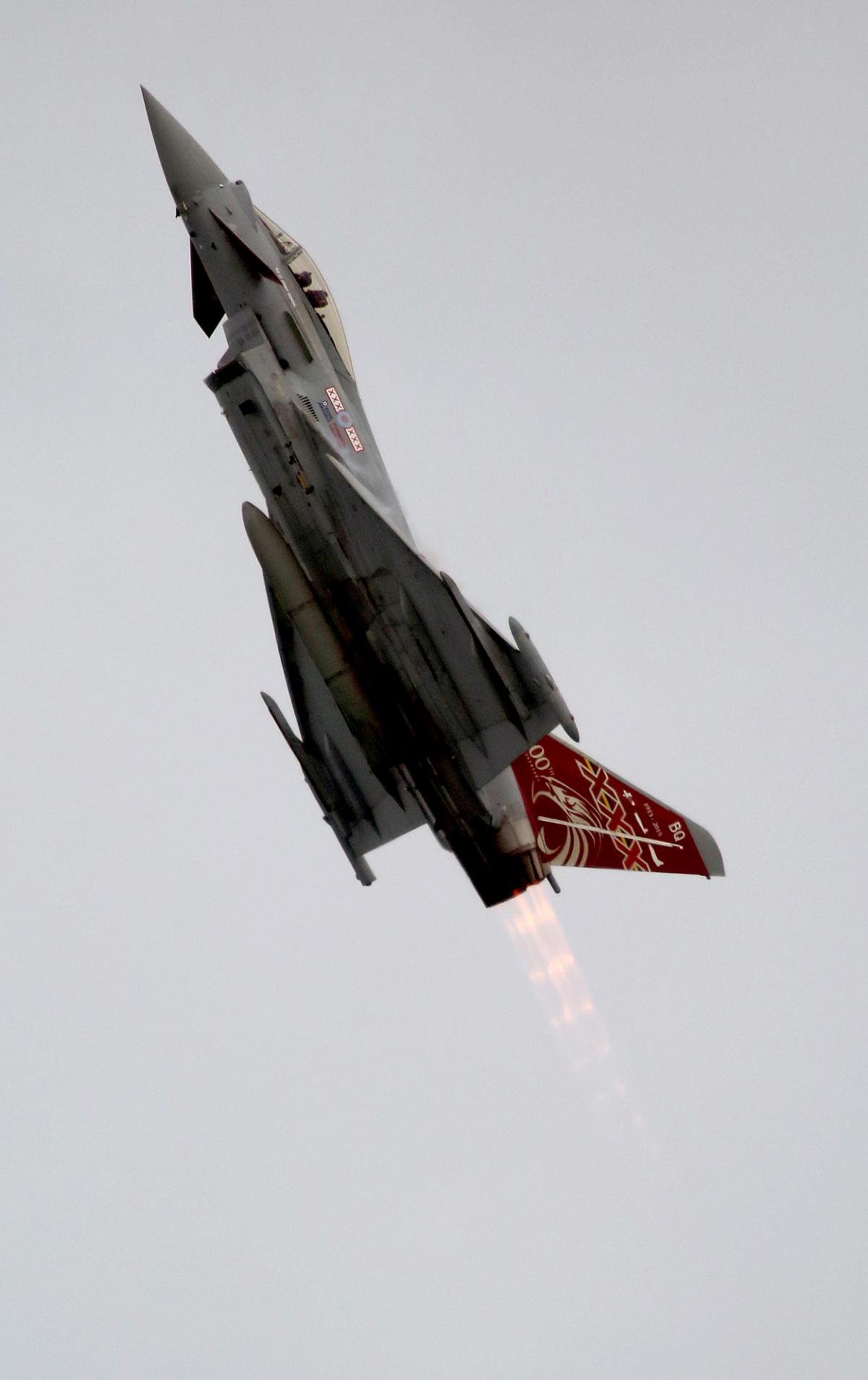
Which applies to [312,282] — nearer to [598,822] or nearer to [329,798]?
[329,798]

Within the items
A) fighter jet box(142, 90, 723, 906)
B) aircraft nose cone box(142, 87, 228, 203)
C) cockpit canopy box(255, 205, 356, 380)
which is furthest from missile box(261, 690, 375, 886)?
aircraft nose cone box(142, 87, 228, 203)

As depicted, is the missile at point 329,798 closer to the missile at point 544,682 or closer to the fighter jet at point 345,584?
the fighter jet at point 345,584

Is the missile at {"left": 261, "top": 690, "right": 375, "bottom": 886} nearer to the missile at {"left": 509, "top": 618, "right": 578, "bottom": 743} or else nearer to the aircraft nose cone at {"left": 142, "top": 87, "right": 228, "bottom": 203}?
the missile at {"left": 509, "top": 618, "right": 578, "bottom": 743}

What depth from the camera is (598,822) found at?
91.5 feet

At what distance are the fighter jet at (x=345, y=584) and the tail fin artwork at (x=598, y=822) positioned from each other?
1.02 m

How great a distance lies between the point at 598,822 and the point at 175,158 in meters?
12.0

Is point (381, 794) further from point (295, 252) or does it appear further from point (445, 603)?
point (295, 252)

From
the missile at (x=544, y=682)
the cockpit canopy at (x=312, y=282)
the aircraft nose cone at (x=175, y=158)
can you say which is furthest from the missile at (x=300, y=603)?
the aircraft nose cone at (x=175, y=158)

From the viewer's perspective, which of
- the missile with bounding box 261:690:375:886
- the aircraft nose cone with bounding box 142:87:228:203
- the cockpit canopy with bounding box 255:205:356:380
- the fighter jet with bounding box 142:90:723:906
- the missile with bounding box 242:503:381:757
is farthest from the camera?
the missile with bounding box 261:690:375:886

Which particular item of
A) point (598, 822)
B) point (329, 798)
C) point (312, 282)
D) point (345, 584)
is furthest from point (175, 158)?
point (598, 822)

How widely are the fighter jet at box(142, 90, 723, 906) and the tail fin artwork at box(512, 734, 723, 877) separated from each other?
1017 mm

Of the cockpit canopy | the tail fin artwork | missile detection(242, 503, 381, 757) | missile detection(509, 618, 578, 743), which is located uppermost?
the cockpit canopy

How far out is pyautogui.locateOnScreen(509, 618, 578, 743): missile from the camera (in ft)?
80.8

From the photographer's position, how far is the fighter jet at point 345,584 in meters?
23.7
